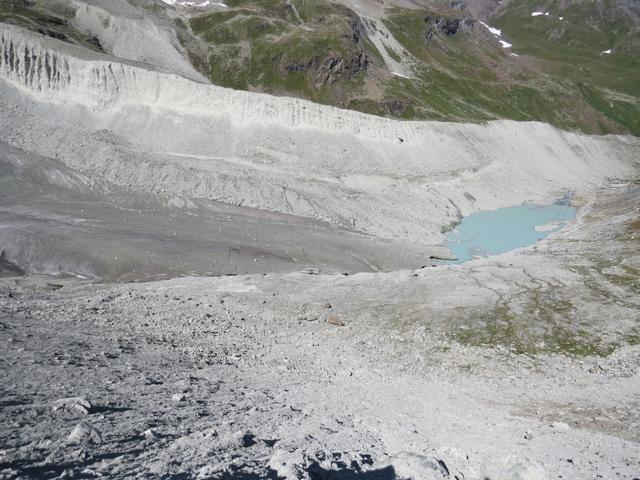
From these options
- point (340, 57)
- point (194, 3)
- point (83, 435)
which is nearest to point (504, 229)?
point (83, 435)

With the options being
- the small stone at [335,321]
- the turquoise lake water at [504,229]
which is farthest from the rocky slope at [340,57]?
the small stone at [335,321]

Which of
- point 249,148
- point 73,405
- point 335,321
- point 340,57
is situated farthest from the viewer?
point 340,57

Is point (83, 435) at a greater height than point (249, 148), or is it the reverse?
point (83, 435)

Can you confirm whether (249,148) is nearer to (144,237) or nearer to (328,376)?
(144,237)

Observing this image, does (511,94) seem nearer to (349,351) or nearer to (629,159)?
(629,159)

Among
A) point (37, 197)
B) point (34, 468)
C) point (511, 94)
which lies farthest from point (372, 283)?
point (511, 94)

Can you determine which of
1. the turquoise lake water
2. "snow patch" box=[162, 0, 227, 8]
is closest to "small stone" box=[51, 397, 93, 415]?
the turquoise lake water

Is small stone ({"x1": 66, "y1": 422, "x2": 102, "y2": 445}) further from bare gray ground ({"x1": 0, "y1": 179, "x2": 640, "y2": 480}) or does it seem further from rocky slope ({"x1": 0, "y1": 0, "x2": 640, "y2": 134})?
rocky slope ({"x1": 0, "y1": 0, "x2": 640, "y2": 134})

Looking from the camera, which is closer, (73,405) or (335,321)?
(73,405)
